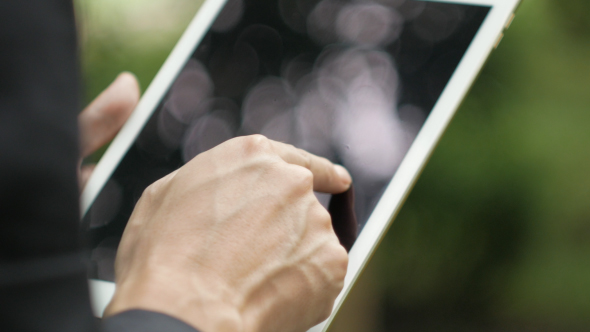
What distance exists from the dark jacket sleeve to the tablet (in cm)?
33

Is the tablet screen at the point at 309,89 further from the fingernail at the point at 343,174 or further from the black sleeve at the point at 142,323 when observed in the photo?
the black sleeve at the point at 142,323

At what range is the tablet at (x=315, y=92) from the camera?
0.55 metres

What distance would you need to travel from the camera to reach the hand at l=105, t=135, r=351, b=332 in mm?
348

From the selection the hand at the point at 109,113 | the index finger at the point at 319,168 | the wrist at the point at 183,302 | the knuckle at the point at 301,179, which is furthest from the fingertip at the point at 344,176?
the hand at the point at 109,113

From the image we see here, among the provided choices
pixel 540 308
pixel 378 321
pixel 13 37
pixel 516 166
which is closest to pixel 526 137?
pixel 516 166

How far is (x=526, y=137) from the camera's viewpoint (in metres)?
1.23

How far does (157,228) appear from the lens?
39 cm

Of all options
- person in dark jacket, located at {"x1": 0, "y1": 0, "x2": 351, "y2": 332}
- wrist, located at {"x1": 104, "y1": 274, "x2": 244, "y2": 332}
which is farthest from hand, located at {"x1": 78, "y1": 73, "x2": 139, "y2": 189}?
wrist, located at {"x1": 104, "y1": 274, "x2": 244, "y2": 332}

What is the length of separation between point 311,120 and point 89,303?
413 millimetres

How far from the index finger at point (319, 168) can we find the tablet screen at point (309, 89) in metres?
0.02

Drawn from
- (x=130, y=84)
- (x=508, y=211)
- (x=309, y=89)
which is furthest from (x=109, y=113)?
(x=508, y=211)

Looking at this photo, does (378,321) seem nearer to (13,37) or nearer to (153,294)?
(153,294)

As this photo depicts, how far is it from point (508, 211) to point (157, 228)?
1.11 metres

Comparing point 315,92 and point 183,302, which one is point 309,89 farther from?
point 183,302
